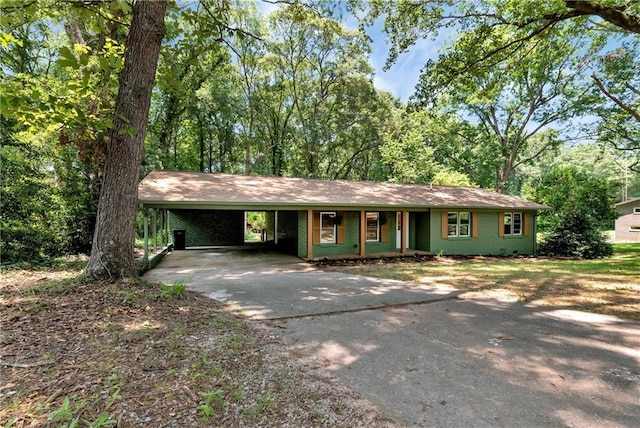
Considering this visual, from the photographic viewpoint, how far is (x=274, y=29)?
21219mm

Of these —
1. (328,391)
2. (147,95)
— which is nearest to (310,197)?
(147,95)

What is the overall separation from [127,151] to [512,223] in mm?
16490

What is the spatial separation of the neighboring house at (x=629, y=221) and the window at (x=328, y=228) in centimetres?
2760

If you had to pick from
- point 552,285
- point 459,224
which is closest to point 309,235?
point 459,224

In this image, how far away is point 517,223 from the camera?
15.9 meters

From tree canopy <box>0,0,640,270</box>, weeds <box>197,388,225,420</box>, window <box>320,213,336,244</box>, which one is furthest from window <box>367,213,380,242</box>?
weeds <box>197,388,225,420</box>

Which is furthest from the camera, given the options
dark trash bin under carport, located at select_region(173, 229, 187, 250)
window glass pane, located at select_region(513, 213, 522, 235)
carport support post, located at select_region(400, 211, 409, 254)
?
window glass pane, located at select_region(513, 213, 522, 235)

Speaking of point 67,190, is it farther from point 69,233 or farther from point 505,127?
point 505,127

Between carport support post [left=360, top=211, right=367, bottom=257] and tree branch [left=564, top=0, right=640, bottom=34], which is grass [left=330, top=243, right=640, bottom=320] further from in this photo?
tree branch [left=564, top=0, right=640, bottom=34]

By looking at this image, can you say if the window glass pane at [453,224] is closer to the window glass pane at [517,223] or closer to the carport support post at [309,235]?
the window glass pane at [517,223]

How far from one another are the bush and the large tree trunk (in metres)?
18.2

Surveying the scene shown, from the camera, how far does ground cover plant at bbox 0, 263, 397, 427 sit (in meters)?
2.33

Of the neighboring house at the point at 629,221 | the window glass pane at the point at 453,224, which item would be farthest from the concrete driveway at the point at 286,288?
the neighboring house at the point at 629,221

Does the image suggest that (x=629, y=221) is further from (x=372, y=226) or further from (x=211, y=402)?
(x=211, y=402)
